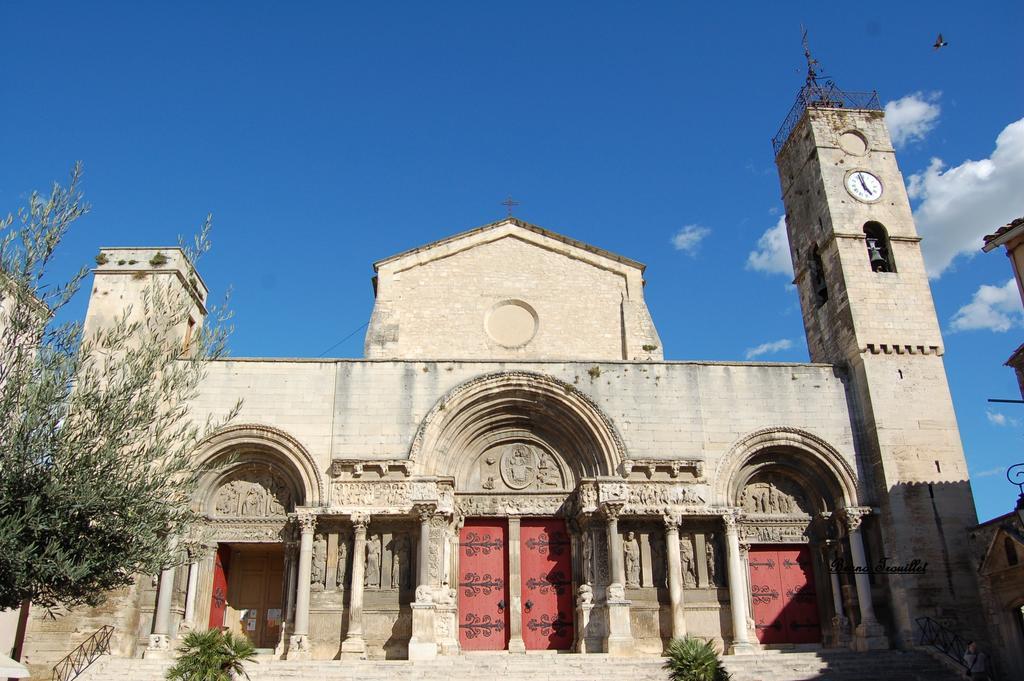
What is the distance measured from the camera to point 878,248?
59.2ft

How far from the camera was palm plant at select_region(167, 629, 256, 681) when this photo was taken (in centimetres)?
1098

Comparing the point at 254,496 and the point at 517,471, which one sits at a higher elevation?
the point at 517,471

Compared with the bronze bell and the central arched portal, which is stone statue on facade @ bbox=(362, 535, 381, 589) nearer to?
the central arched portal

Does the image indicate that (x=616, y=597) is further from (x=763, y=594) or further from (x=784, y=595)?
(x=784, y=595)

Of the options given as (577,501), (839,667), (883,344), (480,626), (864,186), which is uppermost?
(864,186)

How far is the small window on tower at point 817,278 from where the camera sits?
61.1ft

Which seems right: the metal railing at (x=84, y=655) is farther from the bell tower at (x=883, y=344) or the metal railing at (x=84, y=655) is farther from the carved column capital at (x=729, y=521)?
the bell tower at (x=883, y=344)

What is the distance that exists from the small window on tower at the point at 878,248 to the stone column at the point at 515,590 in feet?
30.4

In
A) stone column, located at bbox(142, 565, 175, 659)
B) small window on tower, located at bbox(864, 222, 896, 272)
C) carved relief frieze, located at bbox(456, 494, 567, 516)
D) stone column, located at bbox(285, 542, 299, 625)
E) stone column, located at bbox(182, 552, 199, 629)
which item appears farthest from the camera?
small window on tower, located at bbox(864, 222, 896, 272)

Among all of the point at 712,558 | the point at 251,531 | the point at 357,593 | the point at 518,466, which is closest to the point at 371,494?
the point at 357,593

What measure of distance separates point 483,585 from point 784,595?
225 inches

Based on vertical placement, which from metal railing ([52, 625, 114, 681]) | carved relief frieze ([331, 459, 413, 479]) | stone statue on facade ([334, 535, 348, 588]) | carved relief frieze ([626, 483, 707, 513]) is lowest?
metal railing ([52, 625, 114, 681])

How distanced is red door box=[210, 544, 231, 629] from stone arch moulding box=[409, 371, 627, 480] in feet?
13.6

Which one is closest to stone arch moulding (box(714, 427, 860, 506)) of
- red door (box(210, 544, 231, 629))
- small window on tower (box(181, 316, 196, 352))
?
red door (box(210, 544, 231, 629))
